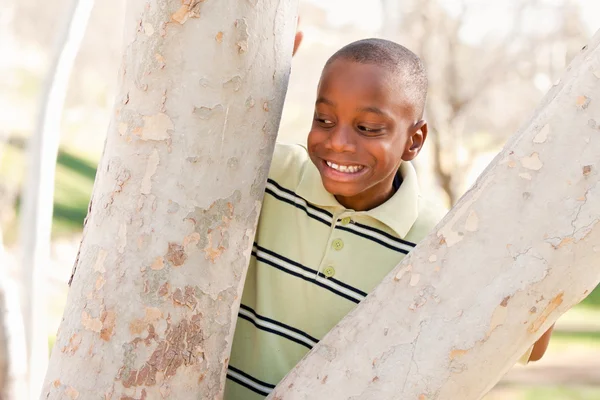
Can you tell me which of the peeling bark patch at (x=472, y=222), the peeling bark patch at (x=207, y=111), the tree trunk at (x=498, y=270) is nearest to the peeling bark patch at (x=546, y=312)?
the tree trunk at (x=498, y=270)

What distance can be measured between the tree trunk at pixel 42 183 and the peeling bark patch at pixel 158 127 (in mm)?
2067

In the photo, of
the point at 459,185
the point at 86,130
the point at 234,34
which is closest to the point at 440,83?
the point at 459,185

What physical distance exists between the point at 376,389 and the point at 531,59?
6.30m

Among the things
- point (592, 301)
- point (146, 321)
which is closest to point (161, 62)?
point (146, 321)

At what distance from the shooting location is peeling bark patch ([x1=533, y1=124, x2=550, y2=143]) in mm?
1127

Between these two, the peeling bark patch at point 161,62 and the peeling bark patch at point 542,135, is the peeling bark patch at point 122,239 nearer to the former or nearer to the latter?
the peeling bark patch at point 161,62

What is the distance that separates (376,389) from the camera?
118cm

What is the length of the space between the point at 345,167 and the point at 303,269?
0.74ft

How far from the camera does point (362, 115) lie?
166 cm

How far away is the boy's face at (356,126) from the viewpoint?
65.2 inches

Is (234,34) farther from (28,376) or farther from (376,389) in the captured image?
(28,376)

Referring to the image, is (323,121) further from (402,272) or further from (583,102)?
(583,102)

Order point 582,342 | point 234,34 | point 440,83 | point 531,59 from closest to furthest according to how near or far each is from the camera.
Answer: point 234,34, point 440,83, point 531,59, point 582,342

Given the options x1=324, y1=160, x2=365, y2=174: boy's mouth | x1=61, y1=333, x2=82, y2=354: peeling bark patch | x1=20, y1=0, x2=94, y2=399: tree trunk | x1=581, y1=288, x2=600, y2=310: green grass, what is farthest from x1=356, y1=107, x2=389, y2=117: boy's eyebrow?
x1=581, y1=288, x2=600, y2=310: green grass
